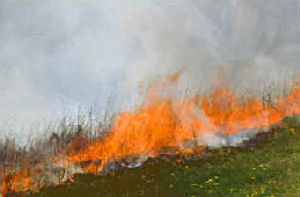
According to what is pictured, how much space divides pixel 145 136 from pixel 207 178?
2032 millimetres

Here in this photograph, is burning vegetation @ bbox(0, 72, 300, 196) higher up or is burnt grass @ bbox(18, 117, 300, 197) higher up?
burning vegetation @ bbox(0, 72, 300, 196)

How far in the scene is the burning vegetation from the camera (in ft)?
35.5

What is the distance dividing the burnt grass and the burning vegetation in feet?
1.09

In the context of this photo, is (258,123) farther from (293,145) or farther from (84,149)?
(84,149)

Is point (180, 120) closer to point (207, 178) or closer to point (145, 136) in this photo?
point (145, 136)

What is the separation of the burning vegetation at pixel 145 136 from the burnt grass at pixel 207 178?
0.33 m

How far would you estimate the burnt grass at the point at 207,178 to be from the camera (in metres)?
10.0

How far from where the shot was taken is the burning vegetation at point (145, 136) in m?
10.8

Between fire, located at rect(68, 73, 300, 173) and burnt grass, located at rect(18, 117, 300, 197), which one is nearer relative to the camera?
burnt grass, located at rect(18, 117, 300, 197)

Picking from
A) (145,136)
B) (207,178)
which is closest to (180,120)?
(145,136)

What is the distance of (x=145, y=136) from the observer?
12.0 metres

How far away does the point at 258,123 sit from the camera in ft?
45.1

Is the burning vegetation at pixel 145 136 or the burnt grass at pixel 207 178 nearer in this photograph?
the burnt grass at pixel 207 178

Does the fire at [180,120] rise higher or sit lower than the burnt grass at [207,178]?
higher
